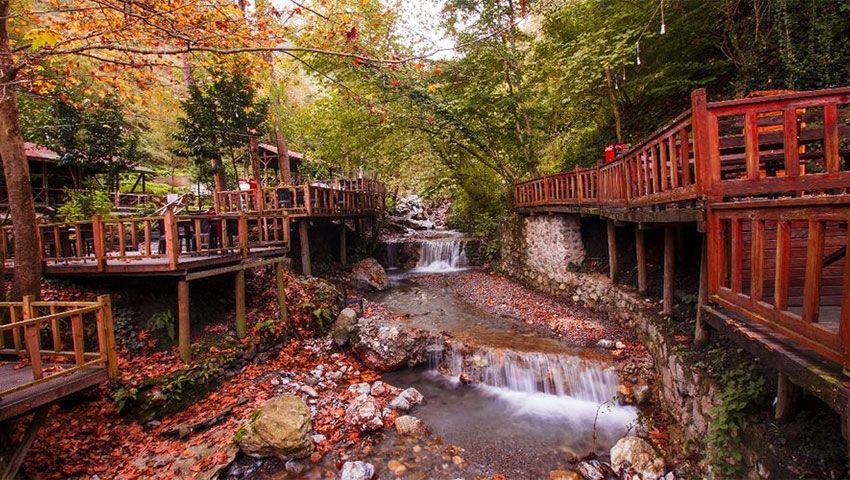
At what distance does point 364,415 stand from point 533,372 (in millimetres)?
3572

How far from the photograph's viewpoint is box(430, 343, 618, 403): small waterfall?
6.86m

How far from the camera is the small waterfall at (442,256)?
18688 mm

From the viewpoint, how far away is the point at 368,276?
48.8ft

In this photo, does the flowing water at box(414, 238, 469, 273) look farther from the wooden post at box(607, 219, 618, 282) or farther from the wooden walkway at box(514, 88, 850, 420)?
the wooden walkway at box(514, 88, 850, 420)

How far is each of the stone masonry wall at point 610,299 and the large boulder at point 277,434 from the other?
546 centimetres

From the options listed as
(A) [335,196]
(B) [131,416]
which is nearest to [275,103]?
(A) [335,196]

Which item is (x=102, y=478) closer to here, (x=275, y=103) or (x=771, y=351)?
(x=771, y=351)

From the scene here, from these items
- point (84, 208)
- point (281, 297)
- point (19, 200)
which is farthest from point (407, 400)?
point (84, 208)

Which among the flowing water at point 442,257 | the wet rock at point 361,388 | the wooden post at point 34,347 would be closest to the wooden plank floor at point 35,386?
the wooden post at point 34,347

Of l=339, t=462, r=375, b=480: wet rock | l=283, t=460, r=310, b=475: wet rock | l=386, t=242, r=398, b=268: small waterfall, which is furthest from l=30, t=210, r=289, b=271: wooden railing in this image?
l=386, t=242, r=398, b=268: small waterfall

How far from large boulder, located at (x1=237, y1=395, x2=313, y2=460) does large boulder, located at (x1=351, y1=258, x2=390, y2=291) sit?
8.97m

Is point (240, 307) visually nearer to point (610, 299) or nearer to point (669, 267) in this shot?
point (669, 267)

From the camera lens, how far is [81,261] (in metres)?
7.49

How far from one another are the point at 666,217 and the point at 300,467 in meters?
6.46
